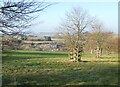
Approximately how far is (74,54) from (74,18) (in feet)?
10.7

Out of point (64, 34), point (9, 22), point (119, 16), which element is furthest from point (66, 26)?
point (9, 22)

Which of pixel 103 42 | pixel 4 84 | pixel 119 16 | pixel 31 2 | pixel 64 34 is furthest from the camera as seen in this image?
pixel 103 42

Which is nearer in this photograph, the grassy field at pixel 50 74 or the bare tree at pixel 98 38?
the grassy field at pixel 50 74

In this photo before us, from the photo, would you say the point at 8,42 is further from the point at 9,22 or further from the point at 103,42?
the point at 103,42

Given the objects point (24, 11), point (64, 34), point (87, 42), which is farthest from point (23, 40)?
point (87, 42)

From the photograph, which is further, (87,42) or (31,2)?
(87,42)

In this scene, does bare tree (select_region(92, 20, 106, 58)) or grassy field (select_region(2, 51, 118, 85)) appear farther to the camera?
bare tree (select_region(92, 20, 106, 58))

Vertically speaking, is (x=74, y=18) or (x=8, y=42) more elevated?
(x=74, y=18)

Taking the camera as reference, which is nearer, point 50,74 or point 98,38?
point 50,74

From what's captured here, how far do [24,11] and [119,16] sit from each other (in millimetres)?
4251

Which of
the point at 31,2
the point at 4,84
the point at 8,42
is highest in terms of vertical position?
the point at 31,2

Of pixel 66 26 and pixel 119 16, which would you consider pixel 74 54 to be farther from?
pixel 119 16

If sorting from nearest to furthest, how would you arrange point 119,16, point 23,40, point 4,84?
point 23,40 < point 4,84 < point 119,16

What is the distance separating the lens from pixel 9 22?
6.54m
